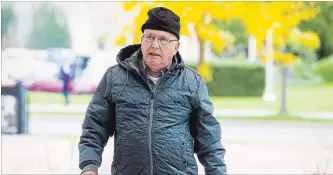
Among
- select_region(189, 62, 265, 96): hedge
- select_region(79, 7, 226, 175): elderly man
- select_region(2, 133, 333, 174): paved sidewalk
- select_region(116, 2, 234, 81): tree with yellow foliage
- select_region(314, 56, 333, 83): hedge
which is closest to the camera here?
select_region(79, 7, 226, 175): elderly man

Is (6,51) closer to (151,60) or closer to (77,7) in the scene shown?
(77,7)

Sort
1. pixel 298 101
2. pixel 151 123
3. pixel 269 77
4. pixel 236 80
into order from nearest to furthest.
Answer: pixel 151 123 → pixel 298 101 → pixel 269 77 → pixel 236 80

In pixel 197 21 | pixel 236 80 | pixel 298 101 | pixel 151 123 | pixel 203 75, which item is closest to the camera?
pixel 151 123

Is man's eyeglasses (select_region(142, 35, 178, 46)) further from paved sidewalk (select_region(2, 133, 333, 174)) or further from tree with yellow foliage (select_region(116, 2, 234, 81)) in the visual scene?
paved sidewalk (select_region(2, 133, 333, 174))

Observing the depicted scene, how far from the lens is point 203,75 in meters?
3.57

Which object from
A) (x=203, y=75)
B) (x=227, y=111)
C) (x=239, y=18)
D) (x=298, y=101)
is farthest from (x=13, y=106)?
(x=298, y=101)

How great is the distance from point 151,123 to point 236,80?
8.43 feet

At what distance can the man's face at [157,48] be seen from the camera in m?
1.54

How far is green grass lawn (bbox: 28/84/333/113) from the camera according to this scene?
362 cm

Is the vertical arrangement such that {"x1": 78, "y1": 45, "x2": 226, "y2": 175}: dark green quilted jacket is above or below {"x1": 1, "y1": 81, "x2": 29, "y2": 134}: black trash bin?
above

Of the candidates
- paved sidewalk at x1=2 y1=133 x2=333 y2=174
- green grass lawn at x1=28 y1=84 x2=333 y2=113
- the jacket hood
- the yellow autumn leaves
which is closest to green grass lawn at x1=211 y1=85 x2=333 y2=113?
green grass lawn at x1=28 y1=84 x2=333 y2=113

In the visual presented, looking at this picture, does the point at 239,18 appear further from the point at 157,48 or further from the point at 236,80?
the point at 157,48

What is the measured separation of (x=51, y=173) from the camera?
3398 millimetres

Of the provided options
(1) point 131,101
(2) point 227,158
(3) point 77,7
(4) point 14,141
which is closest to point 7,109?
(4) point 14,141
